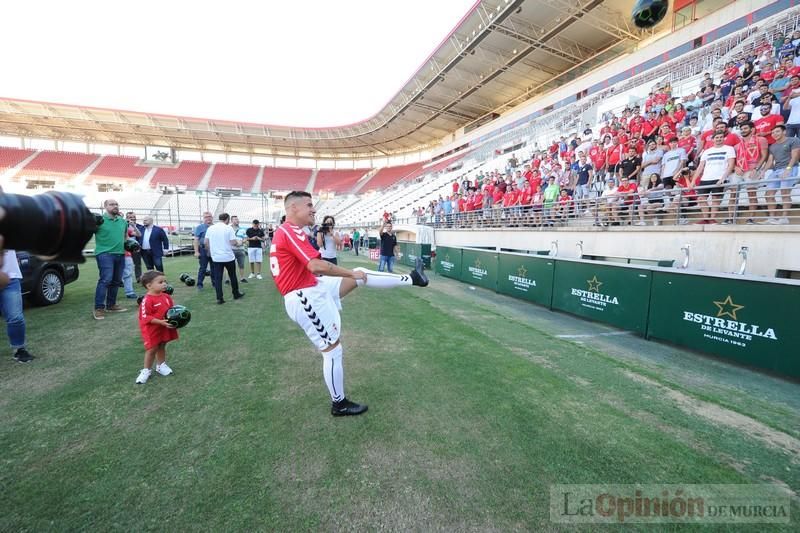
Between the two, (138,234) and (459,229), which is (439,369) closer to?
(138,234)

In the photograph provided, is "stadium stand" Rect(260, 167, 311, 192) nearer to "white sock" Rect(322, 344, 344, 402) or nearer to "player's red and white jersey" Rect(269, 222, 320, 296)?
"player's red and white jersey" Rect(269, 222, 320, 296)

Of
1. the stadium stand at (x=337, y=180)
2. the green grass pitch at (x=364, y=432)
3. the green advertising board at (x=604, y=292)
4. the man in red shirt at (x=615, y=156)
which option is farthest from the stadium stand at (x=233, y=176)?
the green advertising board at (x=604, y=292)

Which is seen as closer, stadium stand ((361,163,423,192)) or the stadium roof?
the stadium roof

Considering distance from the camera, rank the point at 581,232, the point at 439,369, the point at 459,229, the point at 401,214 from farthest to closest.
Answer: the point at 401,214, the point at 459,229, the point at 581,232, the point at 439,369

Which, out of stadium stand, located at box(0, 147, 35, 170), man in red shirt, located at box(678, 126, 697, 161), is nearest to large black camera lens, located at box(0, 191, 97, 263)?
man in red shirt, located at box(678, 126, 697, 161)

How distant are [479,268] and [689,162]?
5855 millimetres

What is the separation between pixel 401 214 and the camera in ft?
94.4

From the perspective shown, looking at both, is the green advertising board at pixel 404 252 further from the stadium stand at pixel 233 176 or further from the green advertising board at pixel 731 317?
the stadium stand at pixel 233 176

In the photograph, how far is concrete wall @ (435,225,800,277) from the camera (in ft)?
20.0

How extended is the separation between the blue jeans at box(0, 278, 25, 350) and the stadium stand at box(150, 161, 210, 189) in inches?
1874

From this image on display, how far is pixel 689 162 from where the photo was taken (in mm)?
8234

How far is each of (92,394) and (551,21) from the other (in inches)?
1167

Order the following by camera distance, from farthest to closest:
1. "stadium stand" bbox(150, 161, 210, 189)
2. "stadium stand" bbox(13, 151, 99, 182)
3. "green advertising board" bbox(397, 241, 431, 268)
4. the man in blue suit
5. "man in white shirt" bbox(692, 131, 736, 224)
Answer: "stadium stand" bbox(150, 161, 210, 189) → "stadium stand" bbox(13, 151, 99, 182) → "green advertising board" bbox(397, 241, 431, 268) → the man in blue suit → "man in white shirt" bbox(692, 131, 736, 224)

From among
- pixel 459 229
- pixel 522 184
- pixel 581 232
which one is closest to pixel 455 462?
pixel 581 232
